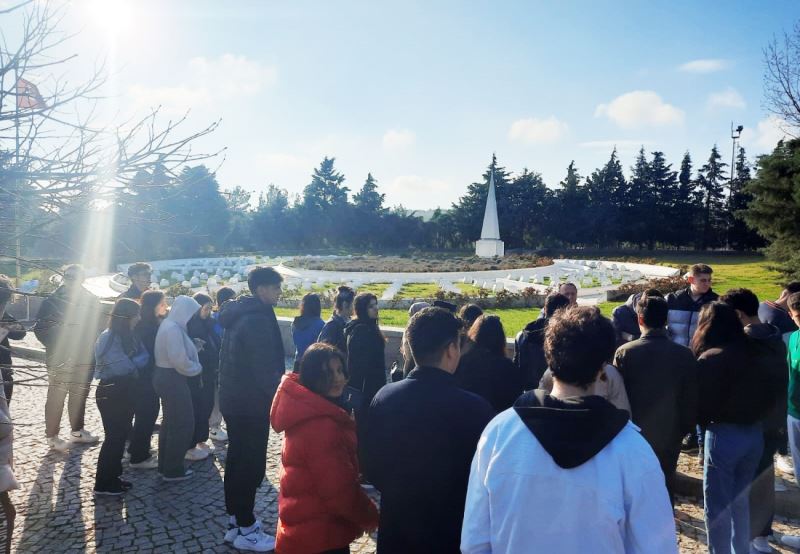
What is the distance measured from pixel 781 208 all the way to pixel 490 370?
1695 cm

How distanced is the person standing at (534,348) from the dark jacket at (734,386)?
1.17 meters

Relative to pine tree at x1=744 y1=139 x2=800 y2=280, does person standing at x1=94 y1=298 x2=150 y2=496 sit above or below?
below

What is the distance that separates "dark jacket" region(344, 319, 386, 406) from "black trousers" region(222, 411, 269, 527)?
95 centimetres

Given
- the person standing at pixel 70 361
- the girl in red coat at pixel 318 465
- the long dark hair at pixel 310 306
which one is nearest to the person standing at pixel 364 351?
the long dark hair at pixel 310 306

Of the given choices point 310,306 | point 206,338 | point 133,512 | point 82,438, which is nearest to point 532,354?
point 310,306

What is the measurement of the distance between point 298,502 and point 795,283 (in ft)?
16.2

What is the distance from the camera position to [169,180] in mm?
2932

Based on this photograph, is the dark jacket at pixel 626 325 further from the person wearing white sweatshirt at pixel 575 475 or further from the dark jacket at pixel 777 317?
the person wearing white sweatshirt at pixel 575 475

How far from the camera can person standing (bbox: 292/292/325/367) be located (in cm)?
519

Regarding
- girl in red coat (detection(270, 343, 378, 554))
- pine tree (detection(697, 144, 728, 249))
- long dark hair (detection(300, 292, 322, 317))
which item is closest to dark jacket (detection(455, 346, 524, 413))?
girl in red coat (detection(270, 343, 378, 554))

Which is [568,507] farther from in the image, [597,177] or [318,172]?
[318,172]

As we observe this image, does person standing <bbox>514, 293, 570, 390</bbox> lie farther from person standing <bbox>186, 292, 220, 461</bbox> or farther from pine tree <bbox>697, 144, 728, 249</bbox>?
pine tree <bbox>697, 144, 728, 249</bbox>

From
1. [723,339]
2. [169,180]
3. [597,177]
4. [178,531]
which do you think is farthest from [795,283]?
[597,177]

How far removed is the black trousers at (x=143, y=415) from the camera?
4934 mm
